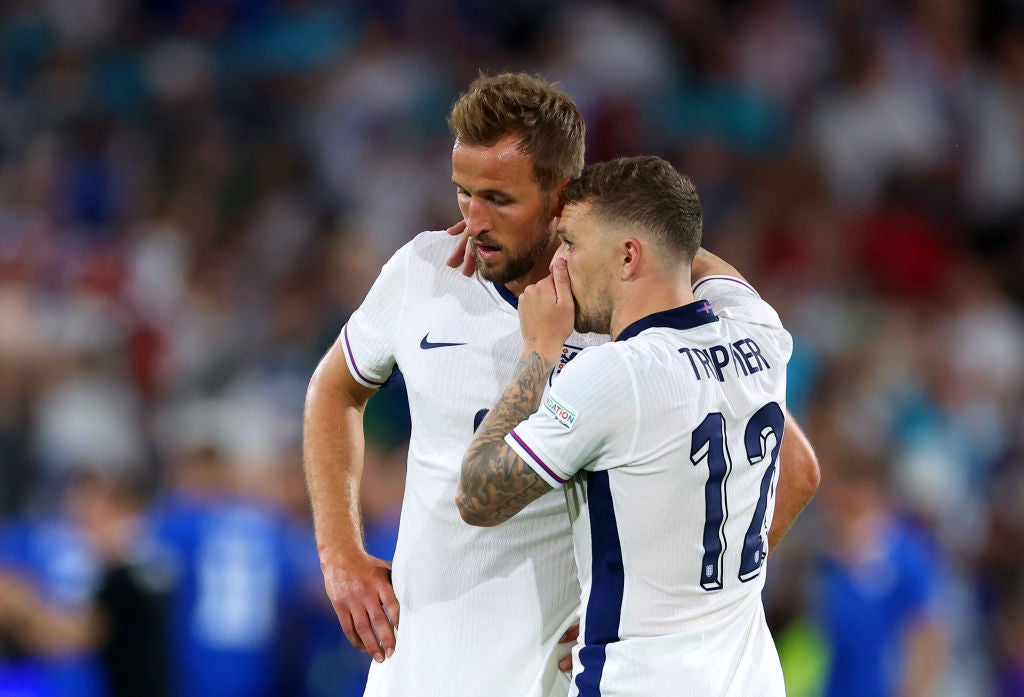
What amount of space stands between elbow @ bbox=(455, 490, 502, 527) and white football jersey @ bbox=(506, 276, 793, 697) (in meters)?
0.17

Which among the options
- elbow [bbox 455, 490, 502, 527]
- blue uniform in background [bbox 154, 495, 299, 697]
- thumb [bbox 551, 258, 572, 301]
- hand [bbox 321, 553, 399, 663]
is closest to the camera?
elbow [bbox 455, 490, 502, 527]

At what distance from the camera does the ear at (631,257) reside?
3150mm

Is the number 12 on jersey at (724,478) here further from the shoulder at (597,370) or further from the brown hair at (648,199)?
the brown hair at (648,199)

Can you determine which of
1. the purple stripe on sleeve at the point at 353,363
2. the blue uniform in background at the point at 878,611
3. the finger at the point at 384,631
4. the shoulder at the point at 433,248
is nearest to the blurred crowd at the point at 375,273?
the blue uniform in background at the point at 878,611

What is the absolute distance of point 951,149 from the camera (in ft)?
33.2

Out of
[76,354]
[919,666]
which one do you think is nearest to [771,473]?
[919,666]

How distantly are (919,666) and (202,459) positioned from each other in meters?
3.87

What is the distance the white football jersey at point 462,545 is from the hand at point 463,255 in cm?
3

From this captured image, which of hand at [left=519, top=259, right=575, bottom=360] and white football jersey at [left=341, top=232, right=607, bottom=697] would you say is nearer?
hand at [left=519, top=259, right=575, bottom=360]

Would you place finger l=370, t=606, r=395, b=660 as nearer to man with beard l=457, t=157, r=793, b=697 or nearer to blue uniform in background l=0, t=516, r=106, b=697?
man with beard l=457, t=157, r=793, b=697

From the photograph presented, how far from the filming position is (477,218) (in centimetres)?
341

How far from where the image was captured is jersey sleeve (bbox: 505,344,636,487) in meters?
2.99

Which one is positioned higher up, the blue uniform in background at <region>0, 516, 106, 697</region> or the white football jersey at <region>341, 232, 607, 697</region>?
the white football jersey at <region>341, 232, 607, 697</region>

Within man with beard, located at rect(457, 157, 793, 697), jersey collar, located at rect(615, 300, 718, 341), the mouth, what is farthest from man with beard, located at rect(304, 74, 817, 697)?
jersey collar, located at rect(615, 300, 718, 341)
